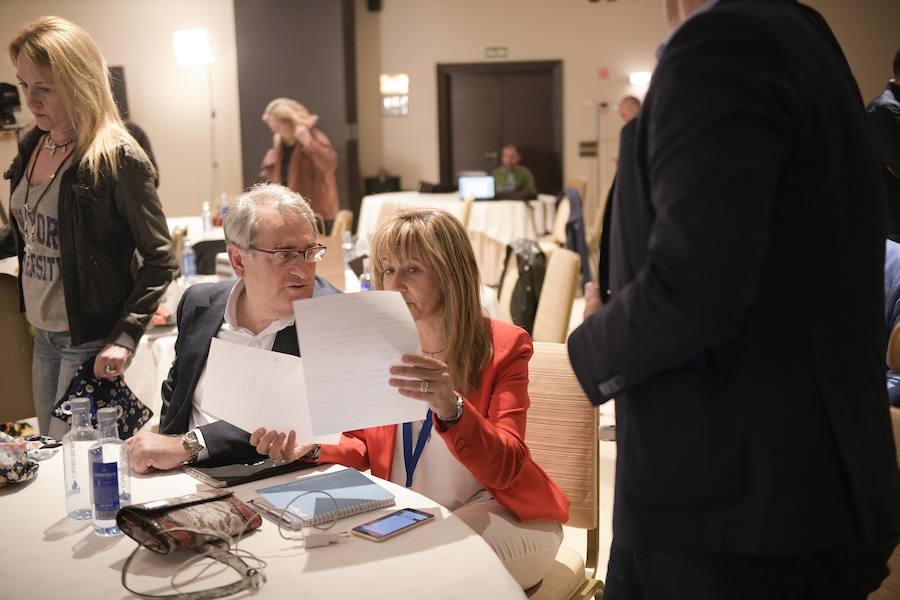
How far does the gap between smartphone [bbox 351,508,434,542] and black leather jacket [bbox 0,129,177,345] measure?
1.39 m

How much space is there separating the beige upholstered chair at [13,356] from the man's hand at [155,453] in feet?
5.58

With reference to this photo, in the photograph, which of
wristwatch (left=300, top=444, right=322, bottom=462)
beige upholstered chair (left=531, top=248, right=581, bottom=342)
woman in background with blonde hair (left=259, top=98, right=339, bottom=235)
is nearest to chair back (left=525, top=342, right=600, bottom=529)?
wristwatch (left=300, top=444, right=322, bottom=462)

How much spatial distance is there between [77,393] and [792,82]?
220 cm

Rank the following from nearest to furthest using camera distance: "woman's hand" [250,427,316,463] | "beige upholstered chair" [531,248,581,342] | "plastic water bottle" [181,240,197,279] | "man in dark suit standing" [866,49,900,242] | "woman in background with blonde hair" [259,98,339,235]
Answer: "woman's hand" [250,427,316,463] → "beige upholstered chair" [531,248,581,342] → "man in dark suit standing" [866,49,900,242] → "plastic water bottle" [181,240,197,279] → "woman in background with blonde hair" [259,98,339,235]

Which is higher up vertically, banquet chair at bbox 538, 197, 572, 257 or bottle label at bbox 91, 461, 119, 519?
bottle label at bbox 91, 461, 119, 519

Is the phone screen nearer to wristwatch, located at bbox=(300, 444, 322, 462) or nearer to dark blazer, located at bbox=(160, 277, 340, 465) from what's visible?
wristwatch, located at bbox=(300, 444, 322, 462)

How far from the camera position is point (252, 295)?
2.20 meters

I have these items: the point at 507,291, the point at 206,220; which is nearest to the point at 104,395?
the point at 507,291

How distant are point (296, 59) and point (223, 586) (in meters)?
10.6

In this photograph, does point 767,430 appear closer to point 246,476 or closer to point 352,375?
point 352,375

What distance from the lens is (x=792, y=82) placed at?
1.09m

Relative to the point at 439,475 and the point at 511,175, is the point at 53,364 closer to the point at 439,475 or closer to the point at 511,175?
the point at 439,475

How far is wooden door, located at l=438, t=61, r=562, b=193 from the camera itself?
41.3ft

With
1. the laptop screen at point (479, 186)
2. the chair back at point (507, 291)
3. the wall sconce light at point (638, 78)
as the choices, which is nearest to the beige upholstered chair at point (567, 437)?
the chair back at point (507, 291)
